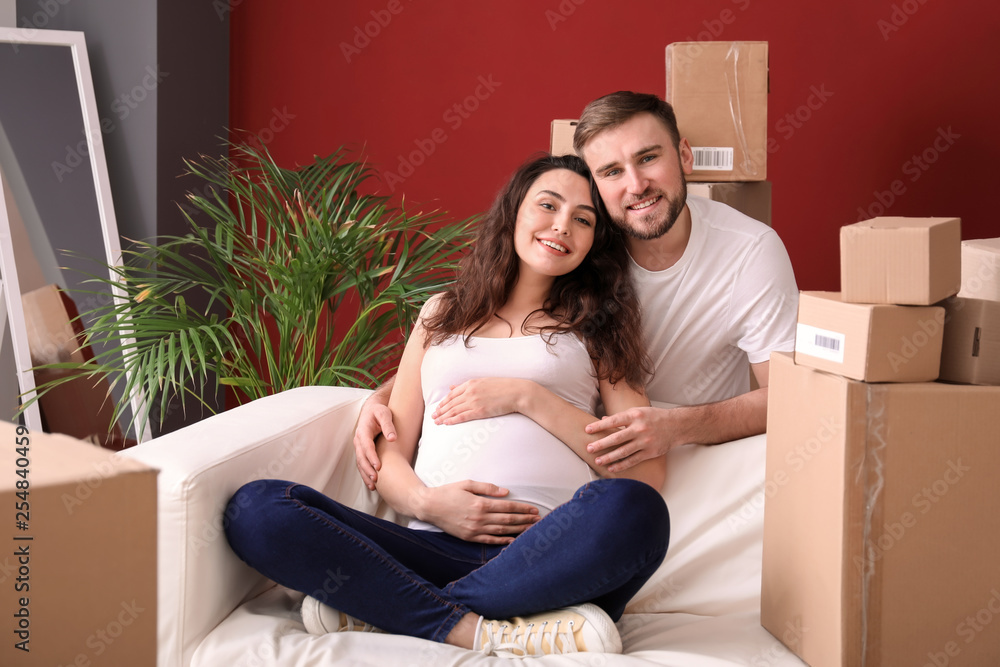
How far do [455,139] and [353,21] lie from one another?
0.54 m

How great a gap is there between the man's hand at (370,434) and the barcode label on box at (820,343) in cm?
76

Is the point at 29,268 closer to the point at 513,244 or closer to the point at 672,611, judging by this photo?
the point at 513,244

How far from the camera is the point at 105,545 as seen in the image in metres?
0.69

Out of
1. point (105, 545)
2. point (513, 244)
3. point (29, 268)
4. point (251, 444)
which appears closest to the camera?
point (105, 545)

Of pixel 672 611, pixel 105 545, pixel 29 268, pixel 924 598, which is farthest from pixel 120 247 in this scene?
pixel 924 598

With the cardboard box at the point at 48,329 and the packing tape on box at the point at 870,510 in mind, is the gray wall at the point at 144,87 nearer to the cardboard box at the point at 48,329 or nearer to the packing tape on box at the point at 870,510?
the cardboard box at the point at 48,329

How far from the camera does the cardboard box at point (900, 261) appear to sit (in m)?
1.11

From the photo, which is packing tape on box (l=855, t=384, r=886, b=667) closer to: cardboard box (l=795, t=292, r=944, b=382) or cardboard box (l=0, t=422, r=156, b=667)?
cardboard box (l=795, t=292, r=944, b=382)

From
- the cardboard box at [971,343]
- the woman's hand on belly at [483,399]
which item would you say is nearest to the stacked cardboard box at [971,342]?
the cardboard box at [971,343]

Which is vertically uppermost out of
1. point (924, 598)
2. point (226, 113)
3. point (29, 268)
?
point (226, 113)

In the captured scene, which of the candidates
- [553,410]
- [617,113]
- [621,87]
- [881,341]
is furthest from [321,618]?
[621,87]

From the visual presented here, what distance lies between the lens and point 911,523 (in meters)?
1.15

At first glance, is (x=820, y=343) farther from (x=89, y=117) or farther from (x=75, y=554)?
(x=89, y=117)

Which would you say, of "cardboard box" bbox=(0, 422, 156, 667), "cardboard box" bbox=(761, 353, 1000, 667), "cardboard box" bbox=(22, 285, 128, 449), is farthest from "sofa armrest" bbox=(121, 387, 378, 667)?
"cardboard box" bbox=(22, 285, 128, 449)
